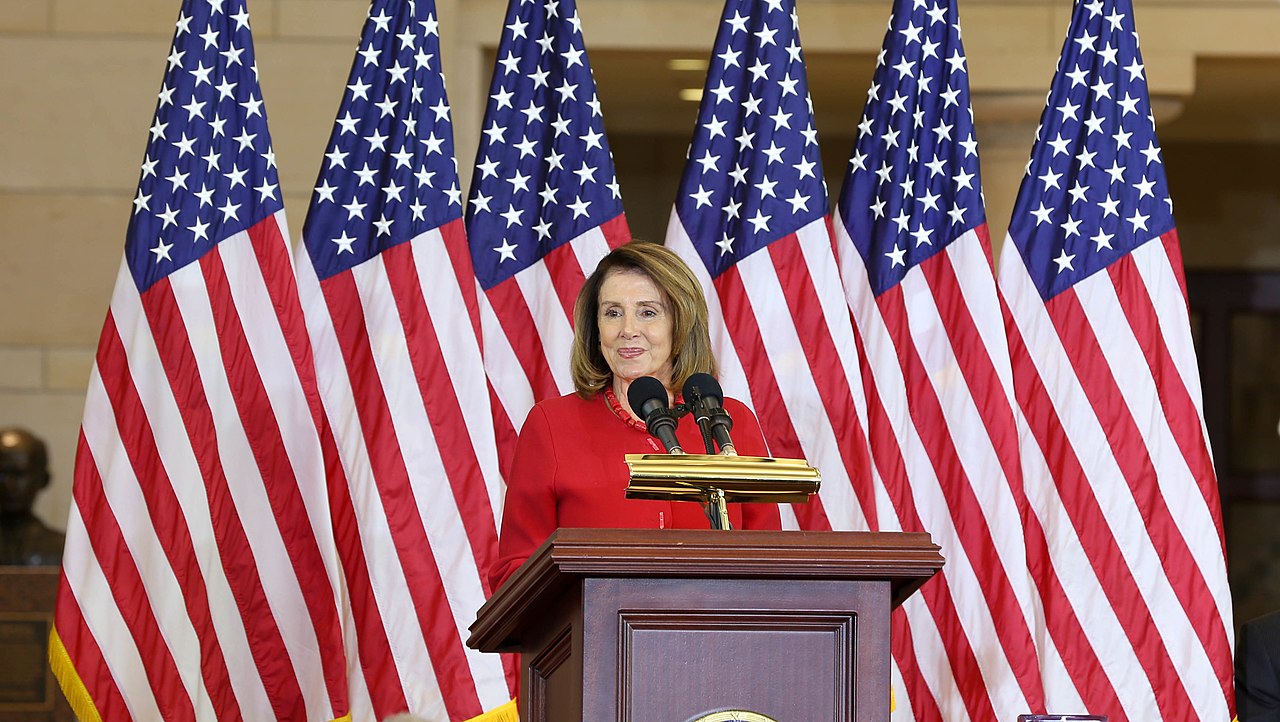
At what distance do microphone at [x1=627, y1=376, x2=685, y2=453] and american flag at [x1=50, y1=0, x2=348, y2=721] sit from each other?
249cm

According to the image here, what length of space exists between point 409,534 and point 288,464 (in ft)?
1.33

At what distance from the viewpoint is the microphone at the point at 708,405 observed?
242 cm

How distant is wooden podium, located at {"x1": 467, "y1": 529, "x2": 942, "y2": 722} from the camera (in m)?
2.08

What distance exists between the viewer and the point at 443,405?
4824 mm

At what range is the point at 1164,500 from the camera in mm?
4793

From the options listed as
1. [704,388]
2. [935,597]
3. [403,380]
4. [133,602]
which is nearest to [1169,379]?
[935,597]

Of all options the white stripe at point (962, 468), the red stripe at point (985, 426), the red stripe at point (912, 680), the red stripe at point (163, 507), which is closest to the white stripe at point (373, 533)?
the red stripe at point (163, 507)

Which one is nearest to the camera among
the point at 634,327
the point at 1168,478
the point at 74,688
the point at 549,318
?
the point at 634,327

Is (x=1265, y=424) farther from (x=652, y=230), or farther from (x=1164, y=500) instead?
(x=1164, y=500)

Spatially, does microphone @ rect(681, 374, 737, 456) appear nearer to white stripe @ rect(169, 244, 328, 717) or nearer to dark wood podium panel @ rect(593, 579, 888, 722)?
dark wood podium panel @ rect(593, 579, 888, 722)

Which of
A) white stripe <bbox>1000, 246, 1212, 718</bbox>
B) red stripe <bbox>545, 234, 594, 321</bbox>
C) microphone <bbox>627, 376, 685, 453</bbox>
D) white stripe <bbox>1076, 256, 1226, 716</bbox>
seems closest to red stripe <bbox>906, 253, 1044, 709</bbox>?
white stripe <bbox>1000, 246, 1212, 718</bbox>

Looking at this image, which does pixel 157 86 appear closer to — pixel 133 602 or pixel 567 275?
pixel 567 275

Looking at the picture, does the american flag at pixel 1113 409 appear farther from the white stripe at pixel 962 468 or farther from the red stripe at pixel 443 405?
the red stripe at pixel 443 405

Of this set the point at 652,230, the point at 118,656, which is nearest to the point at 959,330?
the point at 118,656
